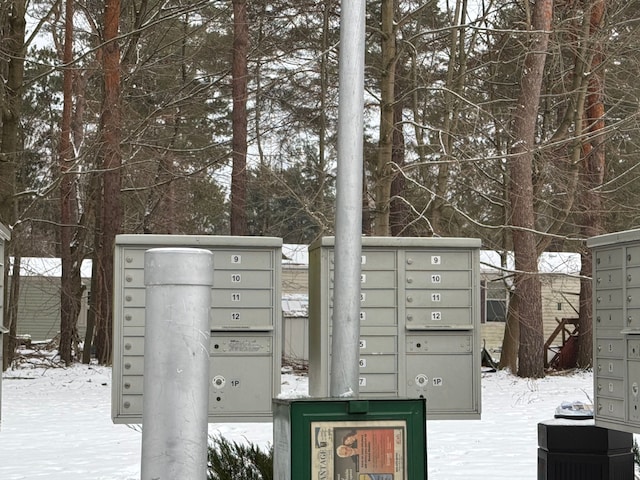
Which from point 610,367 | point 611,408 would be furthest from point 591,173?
point 611,408

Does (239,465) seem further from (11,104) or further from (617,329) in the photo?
→ (11,104)

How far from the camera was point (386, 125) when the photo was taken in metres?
15.9

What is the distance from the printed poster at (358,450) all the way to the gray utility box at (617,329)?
89.9 inches

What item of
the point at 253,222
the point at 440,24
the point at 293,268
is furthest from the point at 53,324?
the point at 440,24

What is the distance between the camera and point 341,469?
5.04 metres

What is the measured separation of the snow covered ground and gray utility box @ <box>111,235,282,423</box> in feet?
2.12

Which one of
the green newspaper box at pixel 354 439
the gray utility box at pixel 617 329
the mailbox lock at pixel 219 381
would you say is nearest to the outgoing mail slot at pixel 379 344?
the mailbox lock at pixel 219 381

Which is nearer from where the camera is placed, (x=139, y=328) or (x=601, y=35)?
(x=139, y=328)

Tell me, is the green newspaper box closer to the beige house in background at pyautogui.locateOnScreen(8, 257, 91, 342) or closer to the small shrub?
the small shrub

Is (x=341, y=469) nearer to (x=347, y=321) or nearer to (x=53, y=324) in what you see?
(x=347, y=321)

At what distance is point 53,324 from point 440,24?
1724 cm

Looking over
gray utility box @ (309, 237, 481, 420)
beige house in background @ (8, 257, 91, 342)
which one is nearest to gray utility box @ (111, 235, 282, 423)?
gray utility box @ (309, 237, 481, 420)

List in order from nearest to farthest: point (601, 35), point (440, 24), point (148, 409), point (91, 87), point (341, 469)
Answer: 1. point (148, 409)
2. point (341, 469)
3. point (601, 35)
4. point (440, 24)
5. point (91, 87)

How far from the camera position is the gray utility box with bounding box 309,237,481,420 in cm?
807
